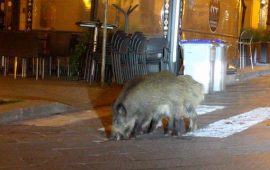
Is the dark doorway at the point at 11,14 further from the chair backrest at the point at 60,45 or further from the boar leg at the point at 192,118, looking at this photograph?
the boar leg at the point at 192,118

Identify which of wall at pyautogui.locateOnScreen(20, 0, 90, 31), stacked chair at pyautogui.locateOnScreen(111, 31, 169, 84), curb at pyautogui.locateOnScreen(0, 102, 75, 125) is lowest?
curb at pyautogui.locateOnScreen(0, 102, 75, 125)

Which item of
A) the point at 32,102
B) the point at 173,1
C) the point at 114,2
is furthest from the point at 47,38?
the point at 32,102

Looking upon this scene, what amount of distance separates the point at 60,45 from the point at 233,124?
26.1ft

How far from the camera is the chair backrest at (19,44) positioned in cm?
1517

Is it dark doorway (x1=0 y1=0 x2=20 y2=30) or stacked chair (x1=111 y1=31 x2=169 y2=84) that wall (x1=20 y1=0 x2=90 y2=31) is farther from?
stacked chair (x1=111 y1=31 x2=169 y2=84)

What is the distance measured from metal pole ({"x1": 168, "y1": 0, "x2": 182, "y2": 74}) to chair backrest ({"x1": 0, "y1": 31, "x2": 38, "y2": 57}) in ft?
12.0

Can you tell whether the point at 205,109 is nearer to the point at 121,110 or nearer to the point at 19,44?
the point at 121,110

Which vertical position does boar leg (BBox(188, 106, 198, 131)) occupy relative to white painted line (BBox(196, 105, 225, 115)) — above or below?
above

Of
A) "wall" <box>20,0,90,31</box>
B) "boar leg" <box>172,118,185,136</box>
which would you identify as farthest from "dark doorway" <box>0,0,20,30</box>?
"boar leg" <box>172,118,185,136</box>

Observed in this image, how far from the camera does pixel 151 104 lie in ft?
25.6

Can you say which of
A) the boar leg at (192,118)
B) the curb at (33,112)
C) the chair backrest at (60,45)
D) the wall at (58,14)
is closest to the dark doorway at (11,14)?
the wall at (58,14)

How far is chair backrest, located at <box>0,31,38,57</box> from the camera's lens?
15.2 meters

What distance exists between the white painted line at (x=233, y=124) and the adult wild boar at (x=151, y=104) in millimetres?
530

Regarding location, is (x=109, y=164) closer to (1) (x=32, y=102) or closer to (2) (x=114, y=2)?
(1) (x=32, y=102)
